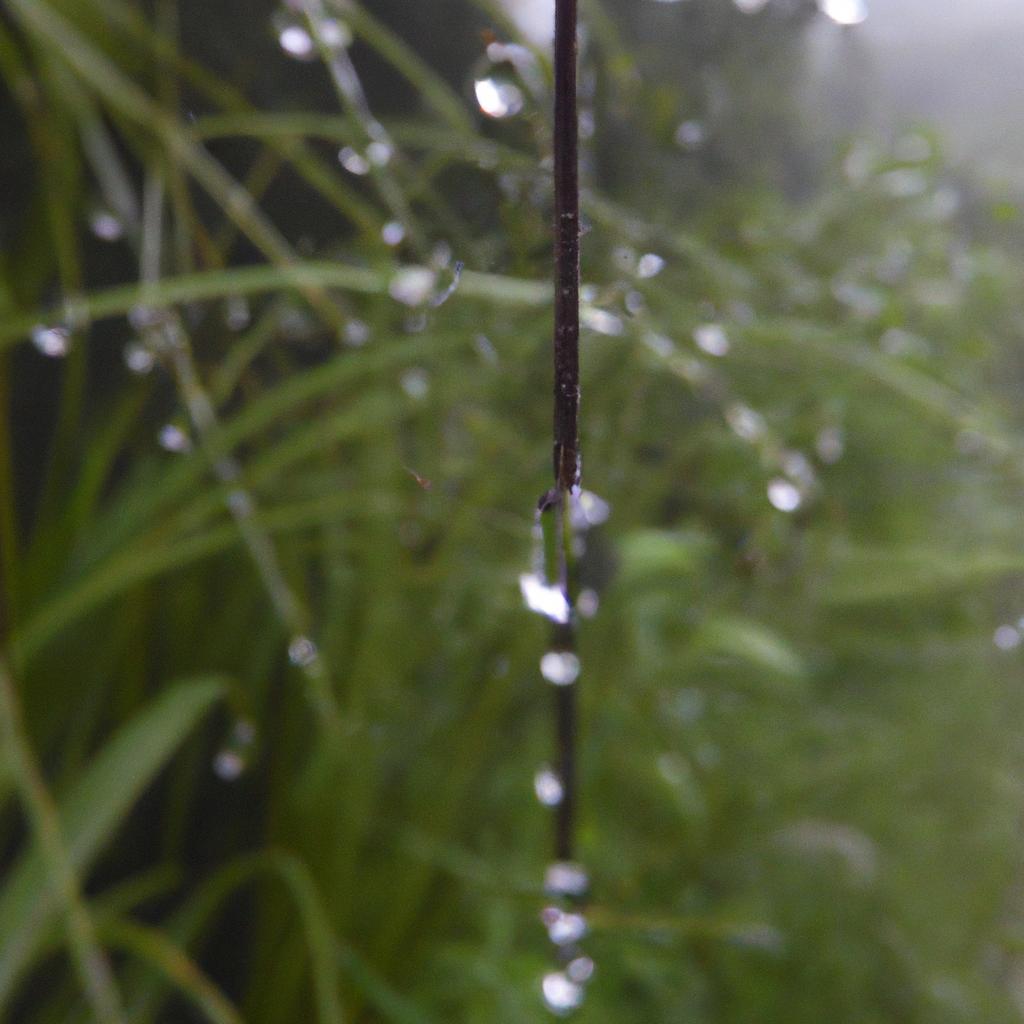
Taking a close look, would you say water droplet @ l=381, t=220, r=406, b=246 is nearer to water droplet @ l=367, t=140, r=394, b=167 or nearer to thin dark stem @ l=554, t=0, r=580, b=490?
water droplet @ l=367, t=140, r=394, b=167

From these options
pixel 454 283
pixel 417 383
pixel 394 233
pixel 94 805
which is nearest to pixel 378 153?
pixel 394 233

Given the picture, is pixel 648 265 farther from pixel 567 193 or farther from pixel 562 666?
pixel 567 193

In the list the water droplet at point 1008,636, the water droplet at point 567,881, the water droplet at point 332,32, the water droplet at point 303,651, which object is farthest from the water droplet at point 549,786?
the water droplet at point 332,32

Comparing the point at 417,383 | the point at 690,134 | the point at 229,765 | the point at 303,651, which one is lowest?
the point at 229,765

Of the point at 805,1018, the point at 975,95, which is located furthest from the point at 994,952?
the point at 975,95

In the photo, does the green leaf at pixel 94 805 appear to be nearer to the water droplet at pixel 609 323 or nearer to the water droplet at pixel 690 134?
the water droplet at pixel 609 323
